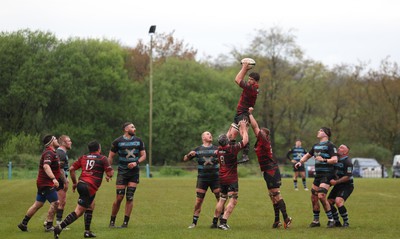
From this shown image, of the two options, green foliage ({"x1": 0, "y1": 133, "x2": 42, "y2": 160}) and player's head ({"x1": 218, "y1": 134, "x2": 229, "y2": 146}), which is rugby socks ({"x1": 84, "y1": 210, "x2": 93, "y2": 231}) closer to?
player's head ({"x1": 218, "y1": 134, "x2": 229, "y2": 146})

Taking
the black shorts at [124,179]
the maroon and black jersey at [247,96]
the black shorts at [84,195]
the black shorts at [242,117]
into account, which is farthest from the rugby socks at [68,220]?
the maroon and black jersey at [247,96]

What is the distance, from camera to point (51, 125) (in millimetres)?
73250

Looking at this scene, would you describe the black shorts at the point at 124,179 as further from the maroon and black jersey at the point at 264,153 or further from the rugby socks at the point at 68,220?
the maroon and black jersey at the point at 264,153

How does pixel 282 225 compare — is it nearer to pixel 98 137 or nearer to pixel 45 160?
pixel 45 160

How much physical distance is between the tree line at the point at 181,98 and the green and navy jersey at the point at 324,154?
2165 inches

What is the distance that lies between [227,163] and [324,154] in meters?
2.37

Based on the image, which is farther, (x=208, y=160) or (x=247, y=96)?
(x=208, y=160)

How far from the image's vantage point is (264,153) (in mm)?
16625

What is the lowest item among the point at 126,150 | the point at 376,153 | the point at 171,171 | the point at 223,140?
the point at 171,171

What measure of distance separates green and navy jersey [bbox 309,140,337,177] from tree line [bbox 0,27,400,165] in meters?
55.0

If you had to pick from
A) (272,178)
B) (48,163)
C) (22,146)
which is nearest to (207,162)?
(272,178)

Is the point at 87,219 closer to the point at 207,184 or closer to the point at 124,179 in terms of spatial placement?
the point at 124,179

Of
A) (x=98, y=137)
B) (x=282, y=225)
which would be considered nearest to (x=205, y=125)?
(x=98, y=137)

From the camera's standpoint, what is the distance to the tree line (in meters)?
70.0
